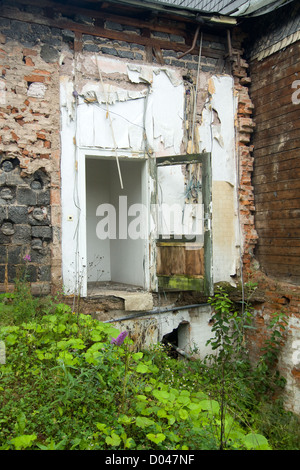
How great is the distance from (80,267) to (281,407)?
10.7 feet

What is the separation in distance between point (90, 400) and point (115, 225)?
4.61 meters

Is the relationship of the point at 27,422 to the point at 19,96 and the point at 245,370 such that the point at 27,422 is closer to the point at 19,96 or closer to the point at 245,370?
the point at 245,370

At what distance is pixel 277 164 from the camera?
6.09 meters

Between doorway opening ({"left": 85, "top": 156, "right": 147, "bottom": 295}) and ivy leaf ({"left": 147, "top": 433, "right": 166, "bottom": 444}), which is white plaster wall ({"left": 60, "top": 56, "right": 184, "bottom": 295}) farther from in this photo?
ivy leaf ({"left": 147, "top": 433, "right": 166, "bottom": 444})

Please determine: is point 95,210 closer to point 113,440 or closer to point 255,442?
point 113,440

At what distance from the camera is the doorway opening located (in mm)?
6454

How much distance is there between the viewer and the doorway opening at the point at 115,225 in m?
6.45

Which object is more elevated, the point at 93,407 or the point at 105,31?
the point at 105,31

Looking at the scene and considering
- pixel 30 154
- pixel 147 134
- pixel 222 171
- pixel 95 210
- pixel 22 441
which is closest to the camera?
pixel 22 441

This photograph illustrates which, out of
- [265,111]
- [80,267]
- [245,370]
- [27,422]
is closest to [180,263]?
[80,267]

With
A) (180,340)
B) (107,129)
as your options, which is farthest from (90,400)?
(107,129)

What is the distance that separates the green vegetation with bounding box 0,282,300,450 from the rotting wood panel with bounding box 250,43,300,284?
222 cm

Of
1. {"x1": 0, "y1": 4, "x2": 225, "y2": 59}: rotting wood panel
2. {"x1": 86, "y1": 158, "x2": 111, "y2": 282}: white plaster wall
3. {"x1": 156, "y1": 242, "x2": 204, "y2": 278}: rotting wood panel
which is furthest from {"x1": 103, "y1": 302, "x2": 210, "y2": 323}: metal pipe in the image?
{"x1": 0, "y1": 4, "x2": 225, "y2": 59}: rotting wood panel

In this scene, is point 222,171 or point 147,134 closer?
point 147,134
